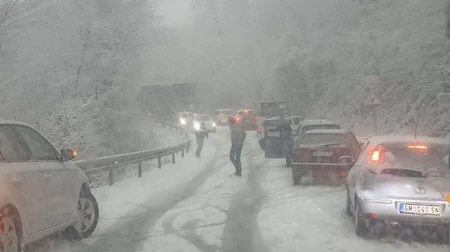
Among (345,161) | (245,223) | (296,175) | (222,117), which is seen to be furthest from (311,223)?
(222,117)

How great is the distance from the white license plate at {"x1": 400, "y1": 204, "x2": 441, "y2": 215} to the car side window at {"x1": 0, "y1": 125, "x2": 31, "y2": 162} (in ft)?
16.4

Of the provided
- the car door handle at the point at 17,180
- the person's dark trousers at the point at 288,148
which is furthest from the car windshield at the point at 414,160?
the person's dark trousers at the point at 288,148

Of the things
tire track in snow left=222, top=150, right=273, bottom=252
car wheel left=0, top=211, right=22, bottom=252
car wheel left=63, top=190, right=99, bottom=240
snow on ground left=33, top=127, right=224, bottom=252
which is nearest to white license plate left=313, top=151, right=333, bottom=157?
tire track in snow left=222, top=150, right=273, bottom=252

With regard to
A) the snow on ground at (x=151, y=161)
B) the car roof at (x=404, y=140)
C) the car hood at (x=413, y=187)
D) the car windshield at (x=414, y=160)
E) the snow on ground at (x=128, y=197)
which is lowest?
the snow on ground at (x=151, y=161)

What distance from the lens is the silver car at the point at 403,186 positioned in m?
6.82

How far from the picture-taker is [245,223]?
8.42m

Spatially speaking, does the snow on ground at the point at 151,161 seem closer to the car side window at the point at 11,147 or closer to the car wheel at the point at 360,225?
the car side window at the point at 11,147

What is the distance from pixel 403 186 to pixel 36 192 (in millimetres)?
4804

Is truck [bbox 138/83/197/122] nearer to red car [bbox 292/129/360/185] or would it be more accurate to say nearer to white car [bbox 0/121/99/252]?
red car [bbox 292/129/360/185]

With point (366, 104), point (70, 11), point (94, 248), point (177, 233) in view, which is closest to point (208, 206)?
point (177, 233)

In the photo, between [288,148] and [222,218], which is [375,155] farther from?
[288,148]

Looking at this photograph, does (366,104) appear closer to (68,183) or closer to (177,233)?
(177,233)

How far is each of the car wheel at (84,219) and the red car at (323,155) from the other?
254 inches

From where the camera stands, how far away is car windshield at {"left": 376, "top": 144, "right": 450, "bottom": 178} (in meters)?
7.12
